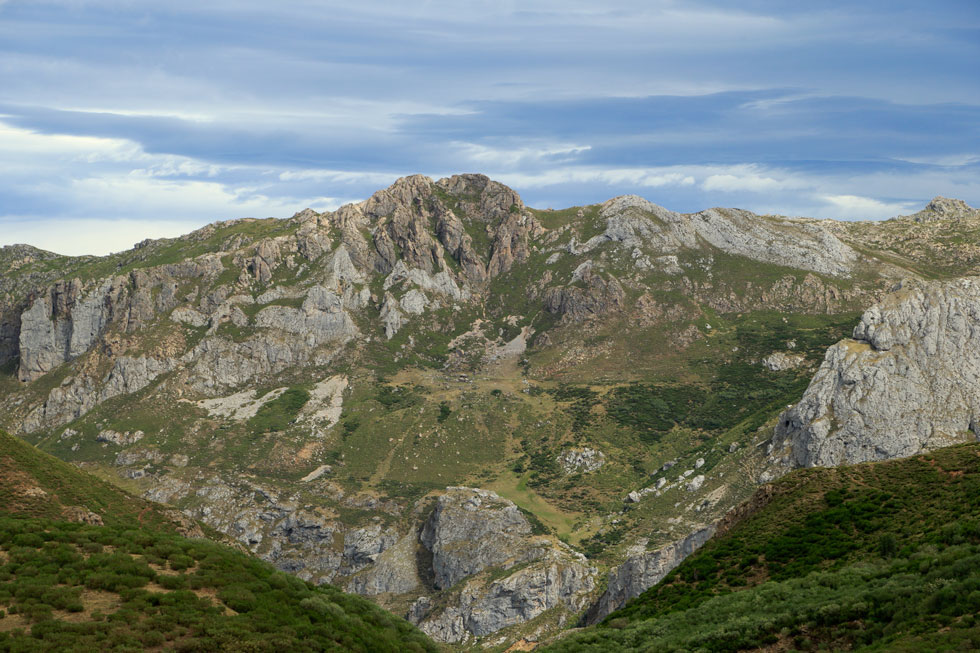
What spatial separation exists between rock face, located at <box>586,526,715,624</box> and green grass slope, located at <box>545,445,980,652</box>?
9040 cm

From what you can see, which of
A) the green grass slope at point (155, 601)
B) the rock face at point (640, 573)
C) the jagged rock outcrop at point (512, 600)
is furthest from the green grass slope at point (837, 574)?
Result: the jagged rock outcrop at point (512, 600)

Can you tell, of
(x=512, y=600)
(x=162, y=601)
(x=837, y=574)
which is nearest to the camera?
(x=162, y=601)

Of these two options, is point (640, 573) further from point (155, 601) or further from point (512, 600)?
point (155, 601)

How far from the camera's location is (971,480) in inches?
2195

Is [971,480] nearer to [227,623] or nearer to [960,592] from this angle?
[960,592]

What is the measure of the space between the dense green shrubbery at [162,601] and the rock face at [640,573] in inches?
4244

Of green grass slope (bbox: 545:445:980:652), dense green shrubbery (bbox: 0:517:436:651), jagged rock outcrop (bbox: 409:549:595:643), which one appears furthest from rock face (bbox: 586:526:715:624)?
dense green shrubbery (bbox: 0:517:436:651)

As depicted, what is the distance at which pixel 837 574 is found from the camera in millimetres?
47719

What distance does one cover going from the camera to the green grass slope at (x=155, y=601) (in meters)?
38.0

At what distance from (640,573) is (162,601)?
138018 millimetres

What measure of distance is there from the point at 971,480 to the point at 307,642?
52.4m

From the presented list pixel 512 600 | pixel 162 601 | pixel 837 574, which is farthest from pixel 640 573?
pixel 162 601

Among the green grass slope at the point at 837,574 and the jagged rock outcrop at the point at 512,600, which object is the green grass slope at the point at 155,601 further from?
the jagged rock outcrop at the point at 512,600

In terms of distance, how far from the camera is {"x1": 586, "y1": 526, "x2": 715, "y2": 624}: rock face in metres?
154
